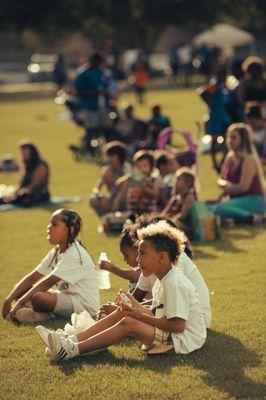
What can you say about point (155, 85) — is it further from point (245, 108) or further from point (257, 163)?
point (257, 163)

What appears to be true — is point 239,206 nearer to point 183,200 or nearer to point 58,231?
point 183,200

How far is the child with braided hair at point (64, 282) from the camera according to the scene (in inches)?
345

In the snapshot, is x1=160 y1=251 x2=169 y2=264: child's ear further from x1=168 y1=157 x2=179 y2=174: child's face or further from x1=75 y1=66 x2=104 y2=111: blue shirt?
x1=75 y1=66 x2=104 y2=111: blue shirt

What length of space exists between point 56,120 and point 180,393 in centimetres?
3014

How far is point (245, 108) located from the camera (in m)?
18.7

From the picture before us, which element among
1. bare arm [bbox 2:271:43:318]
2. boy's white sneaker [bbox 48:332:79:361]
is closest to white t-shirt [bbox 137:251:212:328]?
boy's white sneaker [bbox 48:332:79:361]

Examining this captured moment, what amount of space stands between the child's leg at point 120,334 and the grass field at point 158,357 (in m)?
0.14

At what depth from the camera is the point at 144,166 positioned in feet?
43.2

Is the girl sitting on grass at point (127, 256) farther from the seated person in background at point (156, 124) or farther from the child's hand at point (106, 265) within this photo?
the seated person in background at point (156, 124)

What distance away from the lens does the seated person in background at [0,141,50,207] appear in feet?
51.5

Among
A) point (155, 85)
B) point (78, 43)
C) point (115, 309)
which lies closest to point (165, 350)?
point (115, 309)

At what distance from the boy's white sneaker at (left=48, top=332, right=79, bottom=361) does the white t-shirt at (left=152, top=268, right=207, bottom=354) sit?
26.2 inches

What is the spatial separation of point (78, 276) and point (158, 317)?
1.37m

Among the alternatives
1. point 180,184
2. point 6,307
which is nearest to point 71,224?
point 6,307
